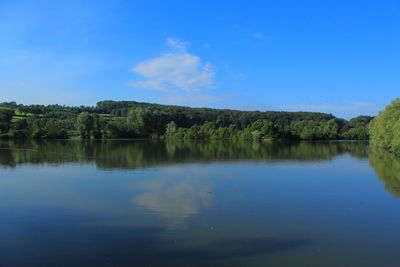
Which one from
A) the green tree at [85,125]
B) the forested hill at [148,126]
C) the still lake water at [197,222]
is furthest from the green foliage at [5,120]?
the still lake water at [197,222]

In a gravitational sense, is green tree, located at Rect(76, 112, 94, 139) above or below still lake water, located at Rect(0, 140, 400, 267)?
above

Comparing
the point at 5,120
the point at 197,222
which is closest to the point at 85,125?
the point at 5,120

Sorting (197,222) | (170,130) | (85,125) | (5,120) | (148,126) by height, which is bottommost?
(197,222)

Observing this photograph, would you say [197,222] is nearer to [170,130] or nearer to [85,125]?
[85,125]

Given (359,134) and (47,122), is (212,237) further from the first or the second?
(359,134)

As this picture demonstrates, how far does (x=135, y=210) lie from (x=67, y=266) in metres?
Result: 4.73

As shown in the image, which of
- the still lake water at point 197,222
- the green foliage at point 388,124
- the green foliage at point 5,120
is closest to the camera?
the still lake water at point 197,222

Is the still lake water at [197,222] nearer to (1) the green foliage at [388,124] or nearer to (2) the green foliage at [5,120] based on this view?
(1) the green foliage at [388,124]

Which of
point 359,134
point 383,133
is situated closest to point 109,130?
point 383,133

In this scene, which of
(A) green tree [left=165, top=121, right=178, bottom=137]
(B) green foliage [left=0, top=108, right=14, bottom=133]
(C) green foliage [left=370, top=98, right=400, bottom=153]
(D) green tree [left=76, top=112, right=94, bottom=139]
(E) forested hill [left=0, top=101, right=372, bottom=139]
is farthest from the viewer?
(A) green tree [left=165, top=121, right=178, bottom=137]

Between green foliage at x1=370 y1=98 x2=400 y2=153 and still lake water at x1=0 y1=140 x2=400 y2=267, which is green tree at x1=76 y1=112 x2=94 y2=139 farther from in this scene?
still lake water at x1=0 y1=140 x2=400 y2=267

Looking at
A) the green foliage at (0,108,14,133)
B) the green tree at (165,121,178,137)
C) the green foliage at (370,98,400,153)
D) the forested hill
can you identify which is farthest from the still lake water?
the green tree at (165,121,178,137)

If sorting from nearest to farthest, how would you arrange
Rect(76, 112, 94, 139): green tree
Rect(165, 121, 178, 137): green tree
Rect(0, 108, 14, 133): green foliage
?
Rect(0, 108, 14, 133): green foliage, Rect(76, 112, 94, 139): green tree, Rect(165, 121, 178, 137): green tree

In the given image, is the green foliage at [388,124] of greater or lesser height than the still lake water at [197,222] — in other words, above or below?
above
